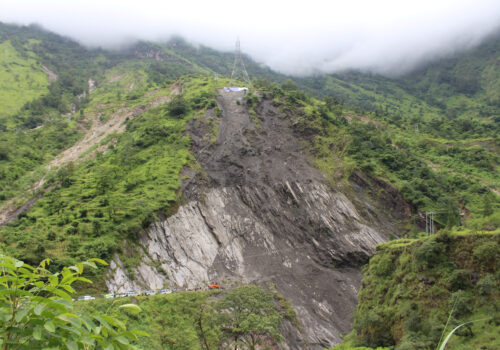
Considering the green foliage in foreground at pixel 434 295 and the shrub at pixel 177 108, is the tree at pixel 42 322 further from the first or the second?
the shrub at pixel 177 108

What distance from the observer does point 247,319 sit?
24.0m

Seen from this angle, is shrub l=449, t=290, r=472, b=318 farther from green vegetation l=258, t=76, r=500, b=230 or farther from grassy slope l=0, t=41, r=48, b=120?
grassy slope l=0, t=41, r=48, b=120

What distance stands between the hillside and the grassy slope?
26.3 feet

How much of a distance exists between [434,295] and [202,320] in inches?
724

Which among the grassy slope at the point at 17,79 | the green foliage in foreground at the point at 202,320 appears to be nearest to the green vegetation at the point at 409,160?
the green foliage in foreground at the point at 202,320

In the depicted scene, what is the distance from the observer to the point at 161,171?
4494 centimetres

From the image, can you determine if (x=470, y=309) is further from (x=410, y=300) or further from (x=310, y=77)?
(x=310, y=77)

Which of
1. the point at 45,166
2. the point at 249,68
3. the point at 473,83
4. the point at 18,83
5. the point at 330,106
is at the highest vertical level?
the point at 473,83

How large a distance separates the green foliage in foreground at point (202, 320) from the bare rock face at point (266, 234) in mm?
4887

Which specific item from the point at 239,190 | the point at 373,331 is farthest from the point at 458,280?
the point at 239,190

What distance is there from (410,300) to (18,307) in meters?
24.0

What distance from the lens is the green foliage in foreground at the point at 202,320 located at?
24.0 meters

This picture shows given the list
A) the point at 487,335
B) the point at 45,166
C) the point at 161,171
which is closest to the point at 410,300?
the point at 487,335

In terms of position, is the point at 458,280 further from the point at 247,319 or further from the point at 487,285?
the point at 247,319
